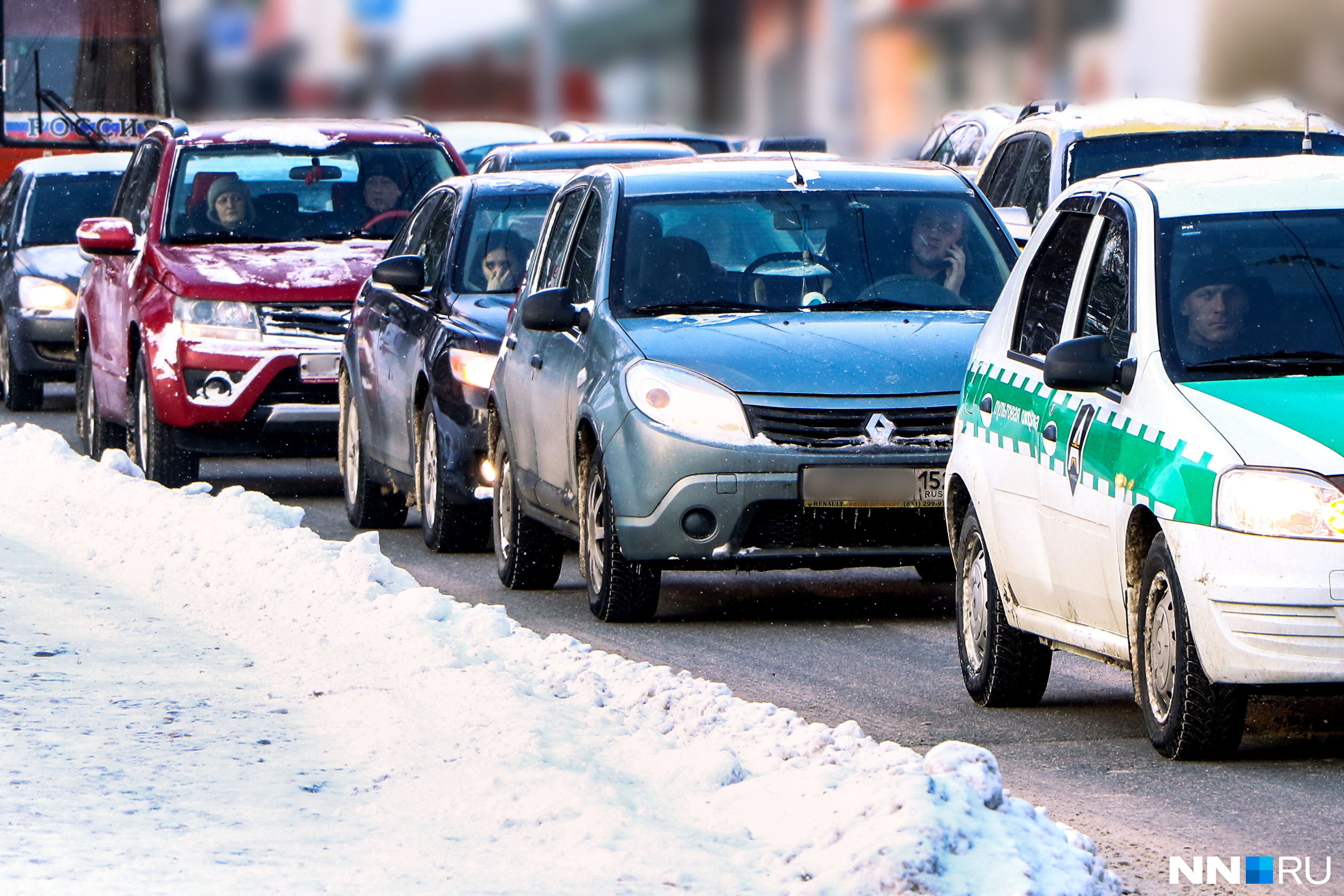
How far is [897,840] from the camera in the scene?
560 centimetres

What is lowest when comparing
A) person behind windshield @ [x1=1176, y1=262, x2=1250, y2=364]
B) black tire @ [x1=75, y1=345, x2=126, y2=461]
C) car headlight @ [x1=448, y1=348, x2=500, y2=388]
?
black tire @ [x1=75, y1=345, x2=126, y2=461]

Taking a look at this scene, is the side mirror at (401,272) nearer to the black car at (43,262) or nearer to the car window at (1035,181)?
the car window at (1035,181)

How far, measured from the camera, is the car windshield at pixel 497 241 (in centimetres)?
1397

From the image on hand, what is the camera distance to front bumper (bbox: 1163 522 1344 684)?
7.04 meters

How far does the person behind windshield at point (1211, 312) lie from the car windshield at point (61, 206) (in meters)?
17.5

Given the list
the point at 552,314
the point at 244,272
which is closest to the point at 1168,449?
the point at 552,314

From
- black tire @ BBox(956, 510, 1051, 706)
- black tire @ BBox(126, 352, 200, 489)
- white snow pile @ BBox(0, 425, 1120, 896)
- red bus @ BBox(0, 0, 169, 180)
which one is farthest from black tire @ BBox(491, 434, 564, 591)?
red bus @ BBox(0, 0, 169, 180)

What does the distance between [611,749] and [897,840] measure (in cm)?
Answer: 139

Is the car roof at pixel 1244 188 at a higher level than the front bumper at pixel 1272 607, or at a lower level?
higher

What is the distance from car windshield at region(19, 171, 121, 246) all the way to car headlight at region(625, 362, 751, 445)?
1469cm

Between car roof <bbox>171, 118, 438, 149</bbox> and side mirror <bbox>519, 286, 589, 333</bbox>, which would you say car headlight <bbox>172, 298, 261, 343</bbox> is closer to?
car roof <bbox>171, 118, 438, 149</bbox>

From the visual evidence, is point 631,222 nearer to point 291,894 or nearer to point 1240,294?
point 1240,294

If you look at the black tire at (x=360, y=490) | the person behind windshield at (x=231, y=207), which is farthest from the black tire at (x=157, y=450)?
the black tire at (x=360, y=490)

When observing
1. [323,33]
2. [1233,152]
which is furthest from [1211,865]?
[323,33]
